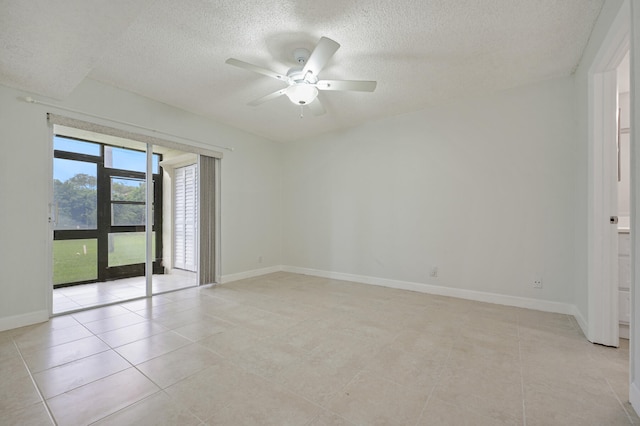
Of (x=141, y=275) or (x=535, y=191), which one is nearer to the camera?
(x=535, y=191)

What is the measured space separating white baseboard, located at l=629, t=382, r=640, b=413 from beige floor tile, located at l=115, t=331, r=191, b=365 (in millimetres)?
2917

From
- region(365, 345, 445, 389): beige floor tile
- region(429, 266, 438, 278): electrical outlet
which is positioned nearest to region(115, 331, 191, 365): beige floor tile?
region(365, 345, 445, 389): beige floor tile

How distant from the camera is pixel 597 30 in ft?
6.93

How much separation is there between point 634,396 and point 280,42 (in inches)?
133

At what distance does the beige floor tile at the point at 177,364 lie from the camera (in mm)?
1792

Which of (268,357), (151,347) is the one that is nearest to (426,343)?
(268,357)

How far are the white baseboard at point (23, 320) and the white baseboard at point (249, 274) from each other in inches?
80.6

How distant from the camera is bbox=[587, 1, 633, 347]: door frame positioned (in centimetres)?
215

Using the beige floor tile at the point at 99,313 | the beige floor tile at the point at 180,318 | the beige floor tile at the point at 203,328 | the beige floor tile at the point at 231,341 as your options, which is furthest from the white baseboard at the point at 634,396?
the beige floor tile at the point at 99,313

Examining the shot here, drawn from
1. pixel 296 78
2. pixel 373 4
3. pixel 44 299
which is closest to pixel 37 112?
pixel 44 299

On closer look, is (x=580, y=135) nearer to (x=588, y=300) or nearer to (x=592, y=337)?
(x=588, y=300)

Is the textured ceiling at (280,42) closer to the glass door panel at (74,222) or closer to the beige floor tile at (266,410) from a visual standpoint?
the glass door panel at (74,222)

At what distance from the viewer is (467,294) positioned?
11.4 feet

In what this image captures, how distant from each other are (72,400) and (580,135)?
14.9ft
